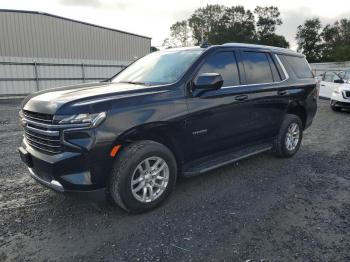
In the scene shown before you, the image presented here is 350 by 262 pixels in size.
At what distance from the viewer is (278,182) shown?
14.1 ft

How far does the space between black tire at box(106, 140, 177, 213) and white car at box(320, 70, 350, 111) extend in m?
10.2

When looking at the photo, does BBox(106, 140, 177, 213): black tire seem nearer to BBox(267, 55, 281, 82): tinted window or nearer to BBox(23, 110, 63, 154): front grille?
BBox(23, 110, 63, 154): front grille

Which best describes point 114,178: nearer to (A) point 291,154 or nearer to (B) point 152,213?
(B) point 152,213

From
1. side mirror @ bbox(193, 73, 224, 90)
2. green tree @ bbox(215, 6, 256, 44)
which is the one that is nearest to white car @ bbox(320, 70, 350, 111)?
side mirror @ bbox(193, 73, 224, 90)

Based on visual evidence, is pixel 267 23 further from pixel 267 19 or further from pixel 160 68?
pixel 160 68

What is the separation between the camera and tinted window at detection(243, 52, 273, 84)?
4.44 m

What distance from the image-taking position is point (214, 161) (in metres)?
4.01

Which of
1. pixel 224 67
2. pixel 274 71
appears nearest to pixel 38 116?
pixel 224 67

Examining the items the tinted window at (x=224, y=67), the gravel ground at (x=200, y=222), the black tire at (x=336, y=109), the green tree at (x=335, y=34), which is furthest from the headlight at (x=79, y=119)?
the green tree at (x=335, y=34)

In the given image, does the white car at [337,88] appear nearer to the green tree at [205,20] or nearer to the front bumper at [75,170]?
the front bumper at [75,170]

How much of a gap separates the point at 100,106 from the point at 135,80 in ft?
4.30

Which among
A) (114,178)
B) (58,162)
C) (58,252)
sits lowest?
(58,252)

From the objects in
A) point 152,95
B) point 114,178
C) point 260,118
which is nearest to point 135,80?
point 152,95

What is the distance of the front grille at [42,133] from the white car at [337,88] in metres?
11.1
